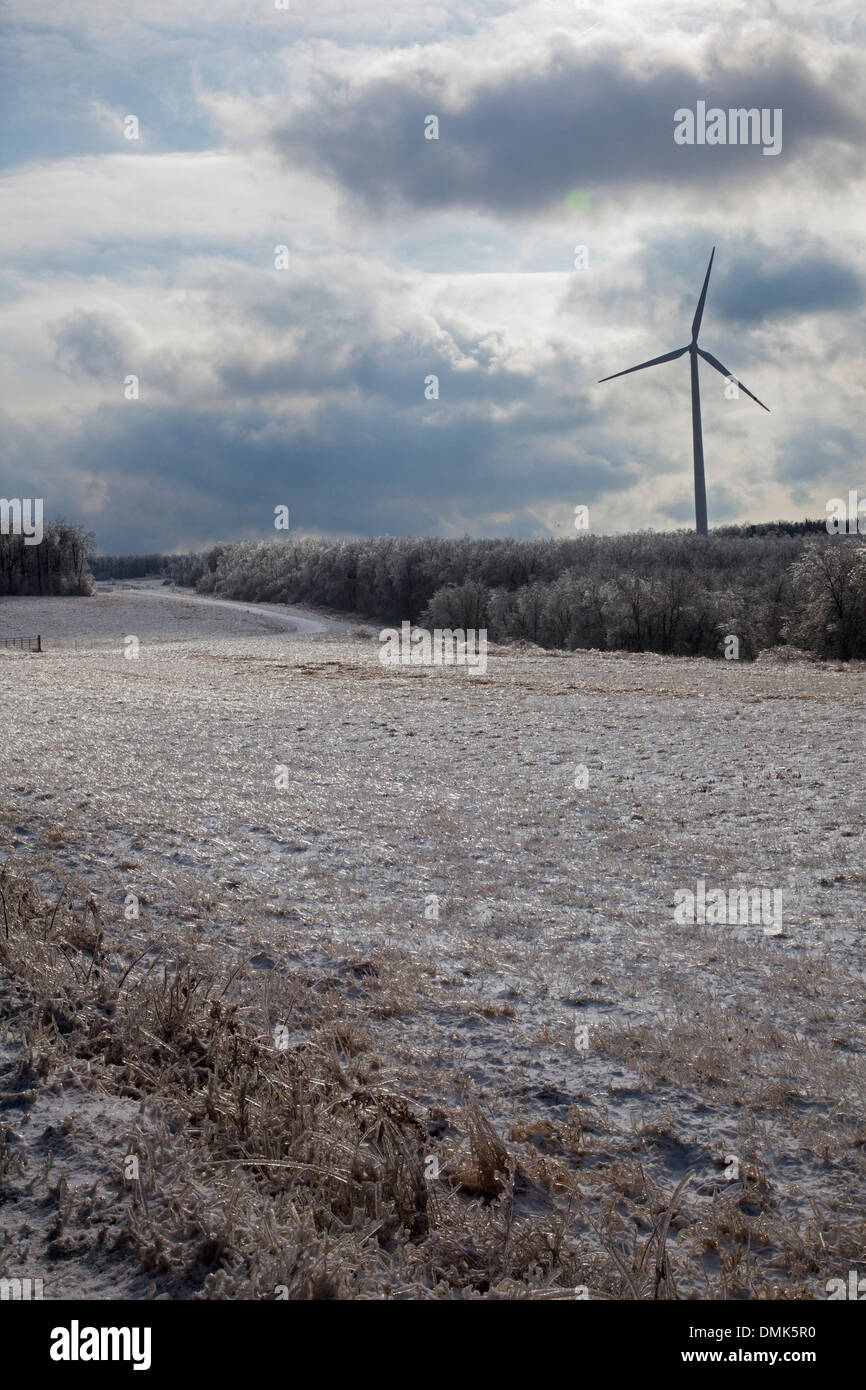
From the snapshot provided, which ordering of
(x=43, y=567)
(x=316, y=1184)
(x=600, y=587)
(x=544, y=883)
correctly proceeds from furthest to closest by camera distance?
1. (x=43, y=567)
2. (x=600, y=587)
3. (x=544, y=883)
4. (x=316, y=1184)

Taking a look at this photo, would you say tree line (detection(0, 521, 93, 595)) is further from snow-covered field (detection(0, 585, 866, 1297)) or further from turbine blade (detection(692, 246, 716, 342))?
snow-covered field (detection(0, 585, 866, 1297))

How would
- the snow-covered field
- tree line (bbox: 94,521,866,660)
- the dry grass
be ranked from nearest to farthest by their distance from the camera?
1. the dry grass
2. the snow-covered field
3. tree line (bbox: 94,521,866,660)

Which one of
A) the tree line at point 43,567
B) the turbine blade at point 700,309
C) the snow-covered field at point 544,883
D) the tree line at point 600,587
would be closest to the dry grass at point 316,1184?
the snow-covered field at point 544,883

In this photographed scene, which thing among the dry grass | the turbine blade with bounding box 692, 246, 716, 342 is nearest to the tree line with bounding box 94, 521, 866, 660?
the turbine blade with bounding box 692, 246, 716, 342

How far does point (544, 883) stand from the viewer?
33.7 ft

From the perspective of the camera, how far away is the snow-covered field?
20.1 ft

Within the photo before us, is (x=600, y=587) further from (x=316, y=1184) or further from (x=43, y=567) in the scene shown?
(x=316, y=1184)

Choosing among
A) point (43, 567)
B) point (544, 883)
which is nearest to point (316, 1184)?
point (544, 883)

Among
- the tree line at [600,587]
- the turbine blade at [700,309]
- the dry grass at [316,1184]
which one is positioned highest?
the turbine blade at [700,309]

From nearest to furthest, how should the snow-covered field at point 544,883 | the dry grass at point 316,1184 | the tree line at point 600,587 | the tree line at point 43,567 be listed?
1. the dry grass at point 316,1184
2. the snow-covered field at point 544,883
3. the tree line at point 600,587
4. the tree line at point 43,567

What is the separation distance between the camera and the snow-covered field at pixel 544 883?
6121 millimetres

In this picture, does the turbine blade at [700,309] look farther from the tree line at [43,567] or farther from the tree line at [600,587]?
the tree line at [43,567]
